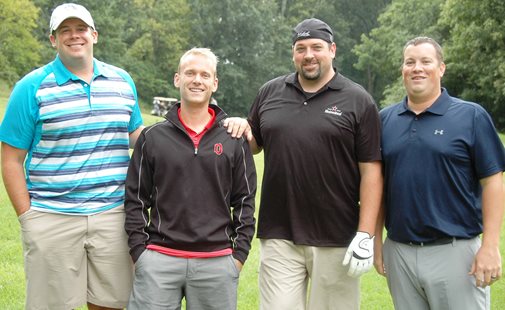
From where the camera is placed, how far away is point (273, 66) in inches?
2372

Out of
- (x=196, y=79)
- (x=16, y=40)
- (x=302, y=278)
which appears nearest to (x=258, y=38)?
(x=16, y=40)

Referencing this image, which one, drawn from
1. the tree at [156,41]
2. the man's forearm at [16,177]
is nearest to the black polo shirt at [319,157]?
the man's forearm at [16,177]

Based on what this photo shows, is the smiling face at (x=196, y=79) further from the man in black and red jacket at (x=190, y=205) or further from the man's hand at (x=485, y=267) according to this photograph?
the man's hand at (x=485, y=267)

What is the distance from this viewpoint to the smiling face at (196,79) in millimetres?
4297

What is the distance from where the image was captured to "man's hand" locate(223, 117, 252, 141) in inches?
174

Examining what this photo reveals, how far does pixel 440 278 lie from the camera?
435cm

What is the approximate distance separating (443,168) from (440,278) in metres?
0.69

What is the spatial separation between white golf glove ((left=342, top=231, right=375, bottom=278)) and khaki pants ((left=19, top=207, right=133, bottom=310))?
1460 mm

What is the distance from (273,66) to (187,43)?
7.88 m

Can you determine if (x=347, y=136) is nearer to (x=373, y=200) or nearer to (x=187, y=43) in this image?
(x=373, y=200)

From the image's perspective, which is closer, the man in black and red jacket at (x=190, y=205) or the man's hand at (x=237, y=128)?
the man in black and red jacket at (x=190, y=205)

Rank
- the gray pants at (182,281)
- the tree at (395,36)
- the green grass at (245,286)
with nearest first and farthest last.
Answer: the gray pants at (182,281) → the green grass at (245,286) → the tree at (395,36)

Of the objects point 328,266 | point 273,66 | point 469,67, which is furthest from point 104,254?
point 273,66

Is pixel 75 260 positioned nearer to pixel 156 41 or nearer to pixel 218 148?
pixel 218 148
